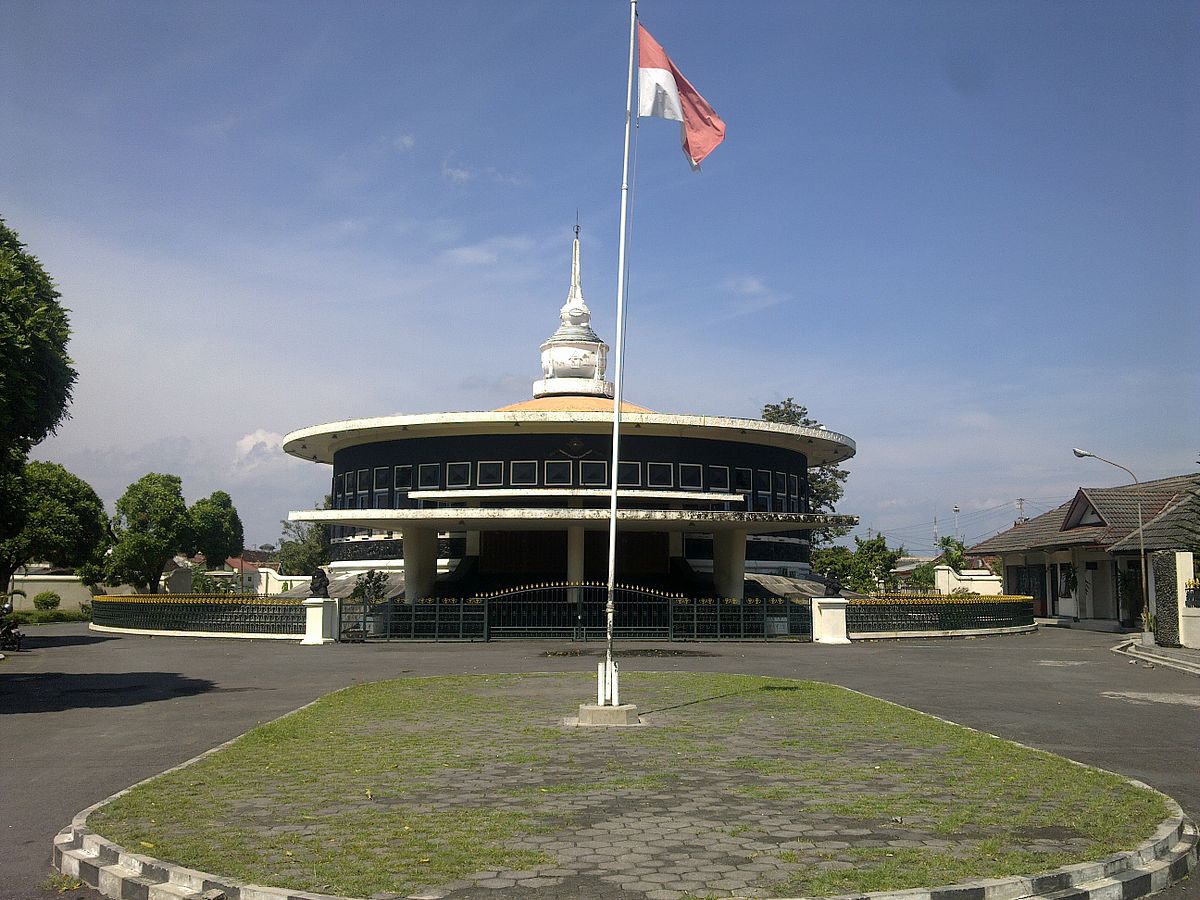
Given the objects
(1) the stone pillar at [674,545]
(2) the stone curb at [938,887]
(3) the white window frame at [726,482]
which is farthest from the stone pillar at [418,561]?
(2) the stone curb at [938,887]

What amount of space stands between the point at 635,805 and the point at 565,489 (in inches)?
1168

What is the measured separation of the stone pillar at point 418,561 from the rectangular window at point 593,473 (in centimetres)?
599

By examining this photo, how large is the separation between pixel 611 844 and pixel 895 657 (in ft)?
69.1

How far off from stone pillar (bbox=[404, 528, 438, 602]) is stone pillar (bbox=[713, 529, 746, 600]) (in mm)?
10669

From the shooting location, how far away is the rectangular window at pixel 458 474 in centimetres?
4045

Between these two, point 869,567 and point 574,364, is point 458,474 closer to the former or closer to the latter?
point 574,364

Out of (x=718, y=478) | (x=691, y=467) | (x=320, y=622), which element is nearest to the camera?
(x=320, y=622)

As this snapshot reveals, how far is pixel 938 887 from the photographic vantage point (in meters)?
6.27

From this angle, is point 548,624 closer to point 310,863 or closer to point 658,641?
point 658,641

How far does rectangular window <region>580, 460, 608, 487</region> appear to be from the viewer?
39562 mm

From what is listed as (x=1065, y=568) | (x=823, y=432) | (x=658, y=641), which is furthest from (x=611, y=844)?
(x=1065, y=568)

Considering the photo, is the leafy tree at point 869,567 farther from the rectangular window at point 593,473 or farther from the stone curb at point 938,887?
the stone curb at point 938,887

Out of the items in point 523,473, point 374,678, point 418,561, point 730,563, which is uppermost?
point 523,473

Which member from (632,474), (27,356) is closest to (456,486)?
(632,474)
